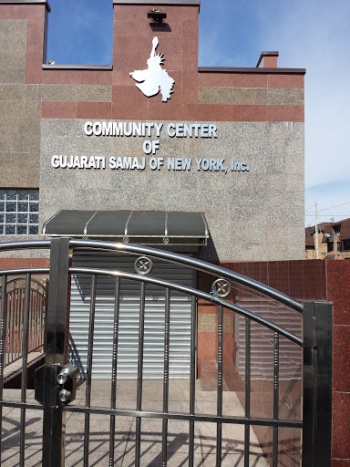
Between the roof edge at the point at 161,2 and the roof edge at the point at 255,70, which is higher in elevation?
the roof edge at the point at 161,2

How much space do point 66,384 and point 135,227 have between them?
528cm

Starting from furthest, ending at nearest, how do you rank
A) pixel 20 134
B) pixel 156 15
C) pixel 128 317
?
pixel 20 134
pixel 156 15
pixel 128 317

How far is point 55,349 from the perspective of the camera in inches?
106

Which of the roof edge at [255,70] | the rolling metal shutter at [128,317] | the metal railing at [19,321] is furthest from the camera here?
the roof edge at [255,70]

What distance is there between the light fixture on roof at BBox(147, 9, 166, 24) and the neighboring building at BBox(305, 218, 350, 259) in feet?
112

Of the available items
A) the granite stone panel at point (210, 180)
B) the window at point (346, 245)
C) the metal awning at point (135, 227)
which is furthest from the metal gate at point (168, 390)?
the window at point (346, 245)

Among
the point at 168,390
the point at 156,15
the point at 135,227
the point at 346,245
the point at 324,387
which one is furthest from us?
the point at 346,245

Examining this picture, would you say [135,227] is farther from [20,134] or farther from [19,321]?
[20,134]

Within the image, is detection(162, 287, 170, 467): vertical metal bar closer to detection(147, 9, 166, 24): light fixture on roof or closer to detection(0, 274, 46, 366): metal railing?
detection(0, 274, 46, 366): metal railing

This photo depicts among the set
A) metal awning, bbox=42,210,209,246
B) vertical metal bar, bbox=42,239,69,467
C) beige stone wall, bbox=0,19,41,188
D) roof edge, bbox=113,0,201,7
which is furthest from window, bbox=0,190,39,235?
vertical metal bar, bbox=42,239,69,467

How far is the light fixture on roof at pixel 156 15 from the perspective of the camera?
30.5 ft

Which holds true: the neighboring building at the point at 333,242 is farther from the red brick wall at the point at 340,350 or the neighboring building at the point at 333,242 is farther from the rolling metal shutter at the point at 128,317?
the red brick wall at the point at 340,350

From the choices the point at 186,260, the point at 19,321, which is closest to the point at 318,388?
the point at 186,260

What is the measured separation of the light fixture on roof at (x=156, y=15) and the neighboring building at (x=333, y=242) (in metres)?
34.0
